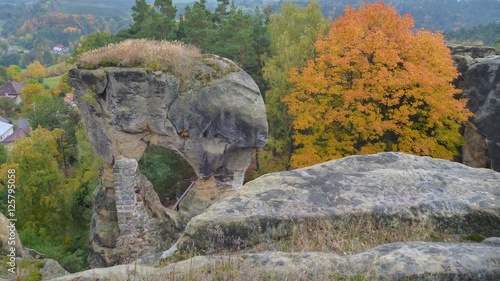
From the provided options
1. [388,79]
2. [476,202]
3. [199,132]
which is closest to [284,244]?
[476,202]

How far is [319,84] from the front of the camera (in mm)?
18734

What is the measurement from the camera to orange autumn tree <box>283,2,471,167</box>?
17.2m

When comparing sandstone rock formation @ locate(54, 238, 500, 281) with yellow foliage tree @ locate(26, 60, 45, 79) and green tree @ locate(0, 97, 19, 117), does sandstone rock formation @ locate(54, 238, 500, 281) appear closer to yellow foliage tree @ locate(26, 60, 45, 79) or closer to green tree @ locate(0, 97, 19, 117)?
green tree @ locate(0, 97, 19, 117)

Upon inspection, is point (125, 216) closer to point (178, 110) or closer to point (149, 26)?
point (178, 110)

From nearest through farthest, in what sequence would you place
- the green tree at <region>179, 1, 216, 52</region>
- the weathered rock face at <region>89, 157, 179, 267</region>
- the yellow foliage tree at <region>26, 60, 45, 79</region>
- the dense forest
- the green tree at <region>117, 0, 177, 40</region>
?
1. the weathered rock face at <region>89, 157, 179, 267</region>
2. the dense forest
3. the green tree at <region>179, 1, 216, 52</region>
4. the green tree at <region>117, 0, 177, 40</region>
5. the yellow foliage tree at <region>26, 60, 45, 79</region>

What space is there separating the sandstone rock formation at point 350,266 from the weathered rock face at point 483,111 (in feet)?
52.8

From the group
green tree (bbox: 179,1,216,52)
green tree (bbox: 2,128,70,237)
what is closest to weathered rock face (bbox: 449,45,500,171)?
green tree (bbox: 179,1,216,52)

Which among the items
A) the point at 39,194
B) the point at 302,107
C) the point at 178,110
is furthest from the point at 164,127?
the point at 39,194

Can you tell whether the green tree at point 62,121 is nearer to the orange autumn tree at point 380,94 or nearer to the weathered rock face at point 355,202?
the orange autumn tree at point 380,94

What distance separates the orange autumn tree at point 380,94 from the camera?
1719 centimetres

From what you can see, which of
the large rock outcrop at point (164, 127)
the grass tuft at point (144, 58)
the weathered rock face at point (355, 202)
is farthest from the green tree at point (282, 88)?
the weathered rock face at point (355, 202)

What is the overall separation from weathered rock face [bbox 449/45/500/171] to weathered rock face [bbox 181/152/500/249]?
1346 centimetres

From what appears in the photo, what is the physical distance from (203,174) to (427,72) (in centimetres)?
1081

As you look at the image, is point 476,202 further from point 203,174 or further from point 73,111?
point 73,111
